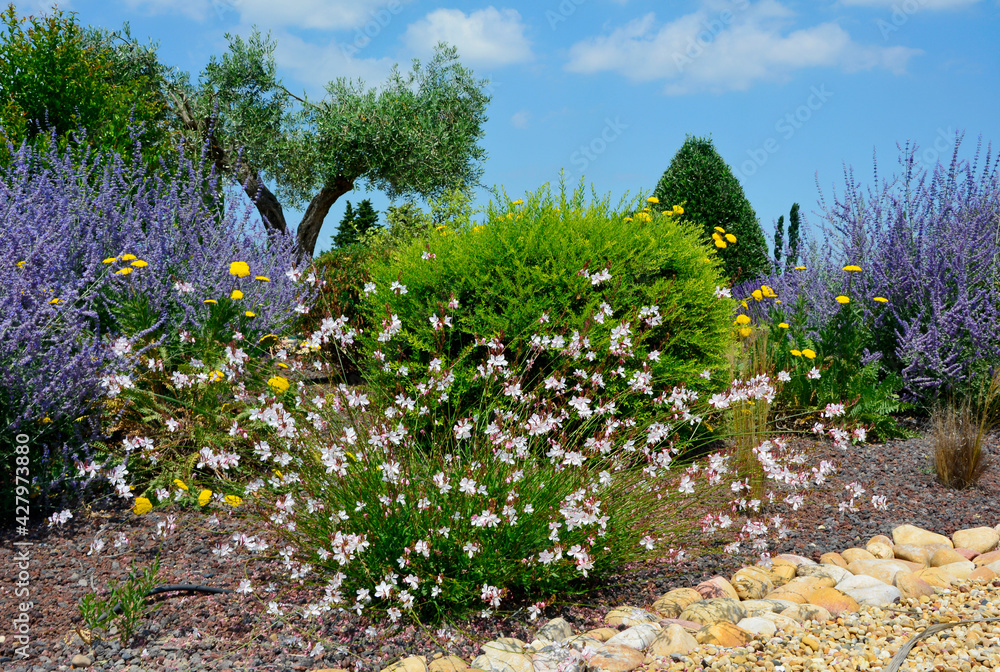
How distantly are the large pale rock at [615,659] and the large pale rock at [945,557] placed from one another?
2.11 metres

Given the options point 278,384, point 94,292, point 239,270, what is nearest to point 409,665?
point 278,384

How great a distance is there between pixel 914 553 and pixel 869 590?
2.50ft

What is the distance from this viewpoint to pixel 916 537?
403 centimetres

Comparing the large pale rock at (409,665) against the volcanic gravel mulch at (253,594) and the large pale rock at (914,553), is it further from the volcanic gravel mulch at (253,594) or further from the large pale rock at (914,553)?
the large pale rock at (914,553)

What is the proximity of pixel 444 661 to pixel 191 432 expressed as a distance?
8.09ft

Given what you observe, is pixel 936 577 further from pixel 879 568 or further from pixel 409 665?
pixel 409 665

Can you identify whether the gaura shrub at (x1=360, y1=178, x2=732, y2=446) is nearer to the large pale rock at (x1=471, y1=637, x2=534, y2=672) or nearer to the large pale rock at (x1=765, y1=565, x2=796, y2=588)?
the large pale rock at (x1=765, y1=565, x2=796, y2=588)

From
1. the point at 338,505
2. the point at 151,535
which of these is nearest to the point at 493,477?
the point at 338,505

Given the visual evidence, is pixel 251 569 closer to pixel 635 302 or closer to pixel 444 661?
pixel 444 661

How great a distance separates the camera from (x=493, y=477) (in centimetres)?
286

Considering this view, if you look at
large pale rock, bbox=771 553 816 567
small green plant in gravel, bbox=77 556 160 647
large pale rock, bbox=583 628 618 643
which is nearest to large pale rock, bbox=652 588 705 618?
large pale rock, bbox=583 628 618 643

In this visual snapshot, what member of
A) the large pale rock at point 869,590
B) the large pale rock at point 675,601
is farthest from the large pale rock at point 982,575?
the large pale rock at point 675,601

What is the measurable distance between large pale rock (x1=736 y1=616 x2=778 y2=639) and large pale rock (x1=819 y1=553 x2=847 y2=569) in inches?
38.1

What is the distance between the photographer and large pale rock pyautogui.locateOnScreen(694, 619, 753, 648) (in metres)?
2.73
